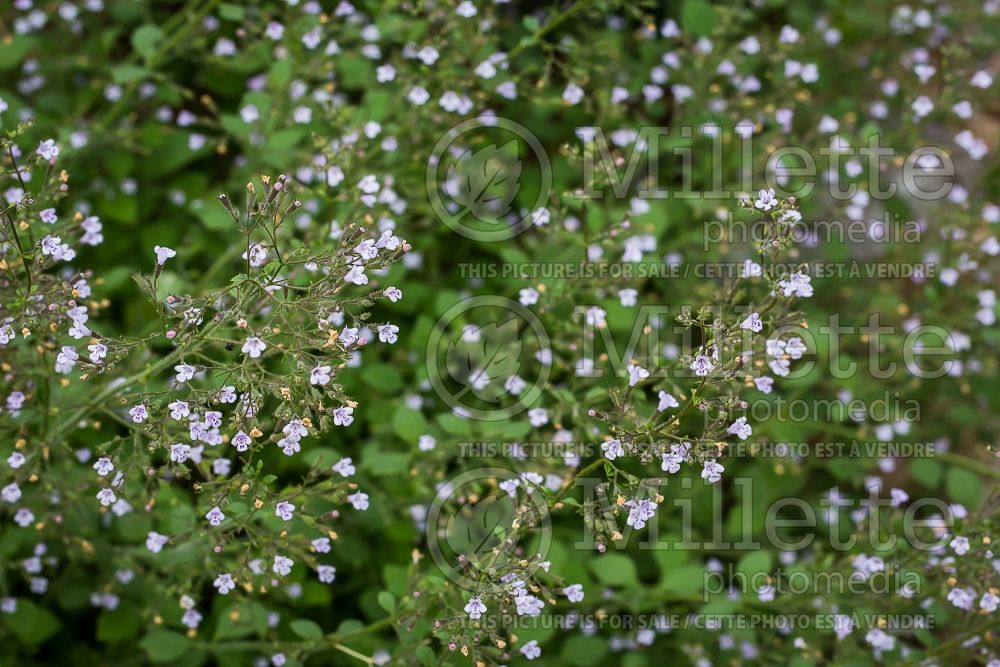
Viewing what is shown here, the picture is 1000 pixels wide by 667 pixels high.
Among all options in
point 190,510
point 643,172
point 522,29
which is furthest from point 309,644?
point 522,29

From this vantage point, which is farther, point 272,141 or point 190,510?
point 272,141

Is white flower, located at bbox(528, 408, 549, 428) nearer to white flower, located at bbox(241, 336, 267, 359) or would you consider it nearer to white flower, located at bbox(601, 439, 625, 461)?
white flower, located at bbox(601, 439, 625, 461)

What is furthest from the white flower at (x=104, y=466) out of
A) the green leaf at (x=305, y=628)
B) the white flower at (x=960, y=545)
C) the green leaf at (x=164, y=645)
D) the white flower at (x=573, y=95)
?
the white flower at (x=960, y=545)

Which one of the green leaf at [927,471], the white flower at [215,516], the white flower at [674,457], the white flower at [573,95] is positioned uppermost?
the white flower at [573,95]

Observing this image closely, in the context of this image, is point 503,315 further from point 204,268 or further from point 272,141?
point 204,268

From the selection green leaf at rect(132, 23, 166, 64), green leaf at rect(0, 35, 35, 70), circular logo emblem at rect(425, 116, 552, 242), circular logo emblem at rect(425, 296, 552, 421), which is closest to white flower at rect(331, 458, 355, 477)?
circular logo emblem at rect(425, 296, 552, 421)

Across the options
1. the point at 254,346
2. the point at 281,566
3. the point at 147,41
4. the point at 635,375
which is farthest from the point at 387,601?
the point at 147,41

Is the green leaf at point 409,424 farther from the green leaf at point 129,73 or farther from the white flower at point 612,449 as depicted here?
the green leaf at point 129,73
